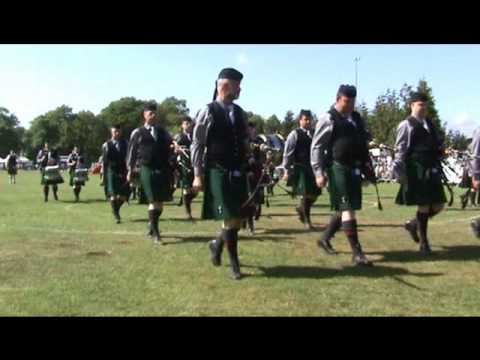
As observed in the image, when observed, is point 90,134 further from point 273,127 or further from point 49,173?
point 49,173

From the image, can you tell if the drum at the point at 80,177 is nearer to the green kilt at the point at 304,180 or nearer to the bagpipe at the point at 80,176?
the bagpipe at the point at 80,176

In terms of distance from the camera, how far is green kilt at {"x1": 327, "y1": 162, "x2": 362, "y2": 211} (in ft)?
23.6

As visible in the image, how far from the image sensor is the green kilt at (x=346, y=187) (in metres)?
7.20

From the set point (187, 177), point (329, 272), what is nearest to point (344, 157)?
point (329, 272)

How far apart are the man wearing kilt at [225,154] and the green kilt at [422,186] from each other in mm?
2832

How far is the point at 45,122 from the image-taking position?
112 metres

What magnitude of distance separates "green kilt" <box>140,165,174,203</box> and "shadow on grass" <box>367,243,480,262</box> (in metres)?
3.54

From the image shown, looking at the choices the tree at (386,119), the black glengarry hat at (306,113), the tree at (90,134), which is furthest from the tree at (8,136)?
the black glengarry hat at (306,113)

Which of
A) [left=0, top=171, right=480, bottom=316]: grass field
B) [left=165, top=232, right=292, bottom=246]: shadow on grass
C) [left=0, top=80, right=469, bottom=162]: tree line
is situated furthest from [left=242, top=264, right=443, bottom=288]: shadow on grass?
[left=0, top=80, right=469, bottom=162]: tree line

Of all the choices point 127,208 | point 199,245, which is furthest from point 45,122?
point 199,245

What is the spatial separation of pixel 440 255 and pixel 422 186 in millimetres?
1029

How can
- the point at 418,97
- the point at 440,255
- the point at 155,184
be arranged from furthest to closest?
1. the point at 155,184
2. the point at 418,97
3. the point at 440,255

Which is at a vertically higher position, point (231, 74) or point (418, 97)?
point (231, 74)

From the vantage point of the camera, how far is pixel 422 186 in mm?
8148
